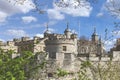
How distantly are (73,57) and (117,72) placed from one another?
72.8ft

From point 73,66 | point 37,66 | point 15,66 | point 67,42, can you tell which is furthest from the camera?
point 67,42

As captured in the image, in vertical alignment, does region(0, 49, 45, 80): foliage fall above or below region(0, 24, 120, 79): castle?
below

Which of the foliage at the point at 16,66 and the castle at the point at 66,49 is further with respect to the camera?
the castle at the point at 66,49

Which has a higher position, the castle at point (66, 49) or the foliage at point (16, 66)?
the castle at point (66, 49)

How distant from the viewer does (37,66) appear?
59.8 ft

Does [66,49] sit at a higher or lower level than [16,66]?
higher

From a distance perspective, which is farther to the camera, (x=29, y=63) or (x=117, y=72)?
(x=29, y=63)

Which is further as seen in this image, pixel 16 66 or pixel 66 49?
pixel 66 49

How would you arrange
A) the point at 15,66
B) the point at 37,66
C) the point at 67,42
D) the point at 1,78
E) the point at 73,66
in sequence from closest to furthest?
the point at 1,78 < the point at 15,66 < the point at 37,66 < the point at 73,66 < the point at 67,42

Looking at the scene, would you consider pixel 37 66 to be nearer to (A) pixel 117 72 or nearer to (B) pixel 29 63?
(B) pixel 29 63

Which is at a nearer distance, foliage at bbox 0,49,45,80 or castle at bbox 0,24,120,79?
foliage at bbox 0,49,45,80

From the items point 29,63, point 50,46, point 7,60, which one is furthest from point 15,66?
point 50,46

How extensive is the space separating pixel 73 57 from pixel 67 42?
1616 cm

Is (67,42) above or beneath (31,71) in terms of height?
above
